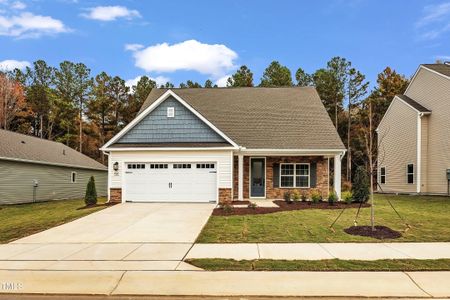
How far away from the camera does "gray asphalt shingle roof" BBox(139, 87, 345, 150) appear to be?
18609mm

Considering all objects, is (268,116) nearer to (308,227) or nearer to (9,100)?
(308,227)

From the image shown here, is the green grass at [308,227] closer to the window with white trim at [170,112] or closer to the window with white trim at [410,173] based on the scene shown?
the window with white trim at [170,112]

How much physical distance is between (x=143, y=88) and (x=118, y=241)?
35.5 meters

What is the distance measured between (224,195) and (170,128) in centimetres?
423

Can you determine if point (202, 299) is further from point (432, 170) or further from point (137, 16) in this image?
point (432, 170)

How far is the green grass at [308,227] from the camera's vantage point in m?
9.04

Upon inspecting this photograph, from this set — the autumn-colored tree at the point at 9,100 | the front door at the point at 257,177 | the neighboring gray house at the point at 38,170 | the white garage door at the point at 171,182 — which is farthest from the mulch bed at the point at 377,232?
the autumn-colored tree at the point at 9,100

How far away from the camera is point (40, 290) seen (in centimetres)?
558

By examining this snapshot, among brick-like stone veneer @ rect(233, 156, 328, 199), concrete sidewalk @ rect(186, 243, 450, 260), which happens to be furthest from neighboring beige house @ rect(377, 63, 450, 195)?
concrete sidewalk @ rect(186, 243, 450, 260)

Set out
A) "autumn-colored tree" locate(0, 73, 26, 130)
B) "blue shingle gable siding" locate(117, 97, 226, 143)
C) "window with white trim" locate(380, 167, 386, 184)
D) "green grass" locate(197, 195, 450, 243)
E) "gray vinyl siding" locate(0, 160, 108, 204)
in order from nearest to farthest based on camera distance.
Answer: "green grass" locate(197, 195, 450, 243), "blue shingle gable siding" locate(117, 97, 226, 143), "gray vinyl siding" locate(0, 160, 108, 204), "window with white trim" locate(380, 167, 386, 184), "autumn-colored tree" locate(0, 73, 26, 130)

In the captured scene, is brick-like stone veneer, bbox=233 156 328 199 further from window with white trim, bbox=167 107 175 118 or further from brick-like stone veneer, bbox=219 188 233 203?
window with white trim, bbox=167 107 175 118

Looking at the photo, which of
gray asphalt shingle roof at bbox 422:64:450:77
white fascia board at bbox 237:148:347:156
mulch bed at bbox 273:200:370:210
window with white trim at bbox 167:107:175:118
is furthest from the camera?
gray asphalt shingle roof at bbox 422:64:450:77

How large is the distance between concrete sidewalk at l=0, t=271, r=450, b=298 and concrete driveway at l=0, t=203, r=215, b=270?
21.0 inches

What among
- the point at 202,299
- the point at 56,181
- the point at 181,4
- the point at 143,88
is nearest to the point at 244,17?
the point at 181,4
